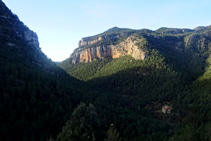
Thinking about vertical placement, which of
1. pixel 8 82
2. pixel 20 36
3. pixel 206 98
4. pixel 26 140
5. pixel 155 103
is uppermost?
pixel 20 36

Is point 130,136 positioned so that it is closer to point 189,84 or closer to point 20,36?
point 189,84

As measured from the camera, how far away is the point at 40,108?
40844 mm

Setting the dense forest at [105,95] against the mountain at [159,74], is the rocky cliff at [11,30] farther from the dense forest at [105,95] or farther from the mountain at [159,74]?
the mountain at [159,74]

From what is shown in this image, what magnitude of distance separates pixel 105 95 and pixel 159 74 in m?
46.2

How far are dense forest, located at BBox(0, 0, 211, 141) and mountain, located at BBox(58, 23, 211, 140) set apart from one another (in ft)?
1.32

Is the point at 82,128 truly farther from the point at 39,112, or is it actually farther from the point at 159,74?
the point at 159,74

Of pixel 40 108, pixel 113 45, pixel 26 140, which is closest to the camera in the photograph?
pixel 26 140

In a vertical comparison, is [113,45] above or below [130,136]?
above

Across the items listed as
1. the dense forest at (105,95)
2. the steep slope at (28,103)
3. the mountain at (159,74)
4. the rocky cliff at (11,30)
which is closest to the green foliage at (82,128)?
the dense forest at (105,95)

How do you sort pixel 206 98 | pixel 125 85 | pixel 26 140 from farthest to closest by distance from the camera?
1. pixel 125 85
2. pixel 206 98
3. pixel 26 140

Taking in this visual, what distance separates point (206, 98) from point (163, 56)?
180 feet

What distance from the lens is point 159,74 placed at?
323 feet

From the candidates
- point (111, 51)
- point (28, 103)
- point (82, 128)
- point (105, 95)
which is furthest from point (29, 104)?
point (111, 51)

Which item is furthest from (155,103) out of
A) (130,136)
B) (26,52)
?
(26,52)
